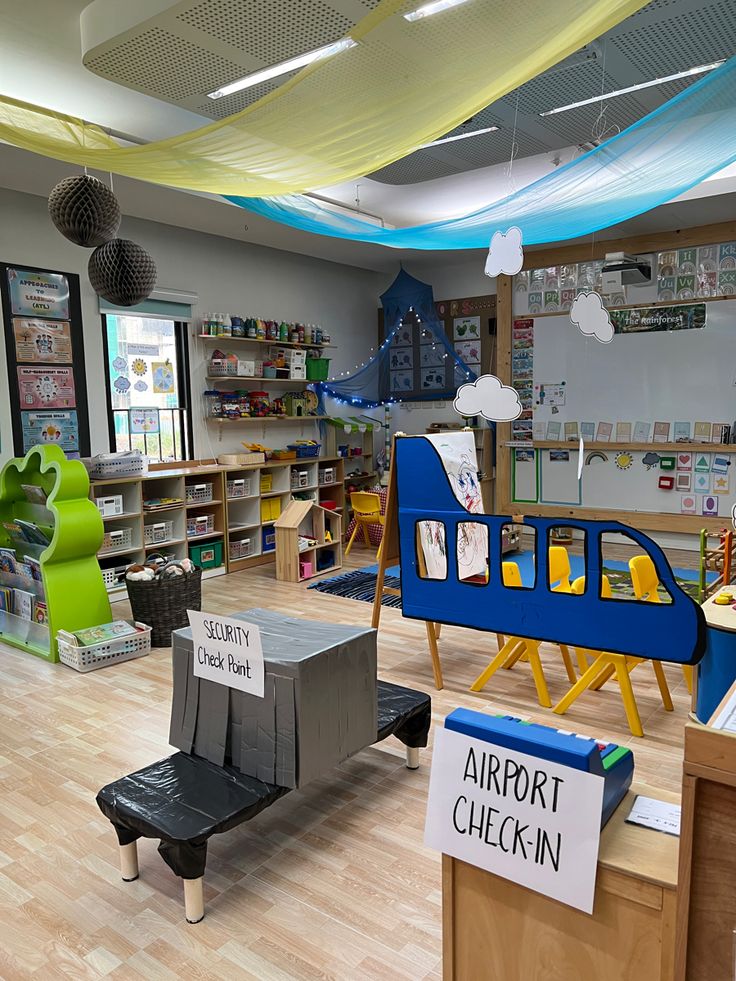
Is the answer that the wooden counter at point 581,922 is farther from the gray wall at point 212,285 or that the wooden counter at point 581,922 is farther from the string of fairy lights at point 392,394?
the string of fairy lights at point 392,394

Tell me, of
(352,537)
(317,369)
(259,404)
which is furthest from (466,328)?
(352,537)

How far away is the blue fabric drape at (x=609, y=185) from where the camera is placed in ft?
8.96

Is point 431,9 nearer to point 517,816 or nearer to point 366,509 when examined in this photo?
point 517,816

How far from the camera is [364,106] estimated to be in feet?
7.66

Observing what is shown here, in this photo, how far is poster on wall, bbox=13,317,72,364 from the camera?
17.5 ft

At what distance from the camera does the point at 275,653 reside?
232 centimetres

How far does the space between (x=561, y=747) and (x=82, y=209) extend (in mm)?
2698

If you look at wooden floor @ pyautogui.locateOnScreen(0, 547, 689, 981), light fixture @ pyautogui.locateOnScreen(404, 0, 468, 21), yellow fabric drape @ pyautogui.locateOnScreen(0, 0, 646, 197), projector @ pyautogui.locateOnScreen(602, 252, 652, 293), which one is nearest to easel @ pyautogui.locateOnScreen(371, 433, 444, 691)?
wooden floor @ pyautogui.locateOnScreen(0, 547, 689, 981)

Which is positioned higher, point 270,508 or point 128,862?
point 270,508

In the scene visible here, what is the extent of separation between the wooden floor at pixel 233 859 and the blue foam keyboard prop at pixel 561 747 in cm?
105

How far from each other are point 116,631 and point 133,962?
2.61 m

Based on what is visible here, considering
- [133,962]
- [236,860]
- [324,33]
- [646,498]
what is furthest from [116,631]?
[646,498]

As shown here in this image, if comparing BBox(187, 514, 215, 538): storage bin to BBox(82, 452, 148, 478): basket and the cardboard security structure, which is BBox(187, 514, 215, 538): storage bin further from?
the cardboard security structure

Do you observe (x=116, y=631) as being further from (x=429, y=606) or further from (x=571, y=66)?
(x=571, y=66)
